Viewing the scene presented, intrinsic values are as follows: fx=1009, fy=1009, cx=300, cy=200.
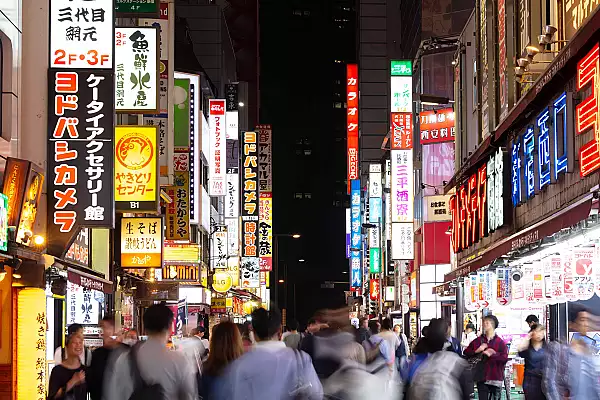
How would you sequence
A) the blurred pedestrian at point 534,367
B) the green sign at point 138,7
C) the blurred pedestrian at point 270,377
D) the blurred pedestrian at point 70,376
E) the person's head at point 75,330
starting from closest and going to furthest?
the blurred pedestrian at point 270,377
the blurred pedestrian at point 70,376
the person's head at point 75,330
the blurred pedestrian at point 534,367
the green sign at point 138,7

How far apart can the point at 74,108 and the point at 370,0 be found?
61.6 meters

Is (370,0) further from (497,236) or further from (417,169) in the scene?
(497,236)

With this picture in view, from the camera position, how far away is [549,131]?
15.9 meters

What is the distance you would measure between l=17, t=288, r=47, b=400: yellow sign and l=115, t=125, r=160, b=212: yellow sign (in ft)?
19.0

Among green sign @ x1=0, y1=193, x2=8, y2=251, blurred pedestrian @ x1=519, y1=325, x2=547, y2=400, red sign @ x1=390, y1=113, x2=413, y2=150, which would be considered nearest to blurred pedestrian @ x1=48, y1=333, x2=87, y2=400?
green sign @ x1=0, y1=193, x2=8, y2=251

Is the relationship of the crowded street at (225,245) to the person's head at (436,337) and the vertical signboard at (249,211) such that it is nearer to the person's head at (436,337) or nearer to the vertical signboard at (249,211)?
the person's head at (436,337)

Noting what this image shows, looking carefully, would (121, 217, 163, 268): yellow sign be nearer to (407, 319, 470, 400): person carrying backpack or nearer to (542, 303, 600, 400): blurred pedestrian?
(542, 303, 600, 400): blurred pedestrian

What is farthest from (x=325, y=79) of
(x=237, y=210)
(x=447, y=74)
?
(x=447, y=74)

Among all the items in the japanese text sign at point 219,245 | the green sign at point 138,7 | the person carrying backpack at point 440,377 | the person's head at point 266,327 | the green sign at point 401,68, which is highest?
the green sign at point 401,68

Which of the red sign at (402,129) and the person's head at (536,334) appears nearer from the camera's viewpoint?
the person's head at (536,334)

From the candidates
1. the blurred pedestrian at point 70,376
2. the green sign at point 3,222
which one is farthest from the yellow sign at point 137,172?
the blurred pedestrian at point 70,376

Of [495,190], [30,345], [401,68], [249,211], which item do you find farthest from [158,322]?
[249,211]

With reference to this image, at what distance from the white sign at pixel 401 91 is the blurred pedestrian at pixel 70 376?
26.8 metres

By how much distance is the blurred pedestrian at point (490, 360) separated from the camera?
16453 millimetres
